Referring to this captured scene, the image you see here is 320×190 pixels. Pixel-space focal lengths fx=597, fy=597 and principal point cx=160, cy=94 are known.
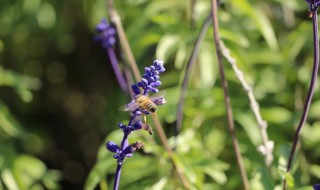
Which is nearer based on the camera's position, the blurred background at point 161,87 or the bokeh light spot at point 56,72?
the blurred background at point 161,87

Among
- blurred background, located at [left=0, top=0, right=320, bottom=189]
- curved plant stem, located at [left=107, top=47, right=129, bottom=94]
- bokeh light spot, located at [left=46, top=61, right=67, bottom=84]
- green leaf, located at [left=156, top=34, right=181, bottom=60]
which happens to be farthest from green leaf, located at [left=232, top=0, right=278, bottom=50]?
bokeh light spot, located at [left=46, top=61, right=67, bottom=84]

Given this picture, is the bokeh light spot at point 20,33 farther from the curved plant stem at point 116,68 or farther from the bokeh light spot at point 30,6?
the curved plant stem at point 116,68

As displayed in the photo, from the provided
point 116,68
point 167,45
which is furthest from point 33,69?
point 116,68

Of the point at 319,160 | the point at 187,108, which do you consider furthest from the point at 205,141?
the point at 319,160

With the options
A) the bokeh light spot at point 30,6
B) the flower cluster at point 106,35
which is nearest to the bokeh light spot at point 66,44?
the bokeh light spot at point 30,6

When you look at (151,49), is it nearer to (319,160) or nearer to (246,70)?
(246,70)

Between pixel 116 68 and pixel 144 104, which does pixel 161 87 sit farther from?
pixel 144 104

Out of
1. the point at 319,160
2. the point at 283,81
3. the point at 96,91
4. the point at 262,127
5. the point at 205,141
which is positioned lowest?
the point at 262,127
